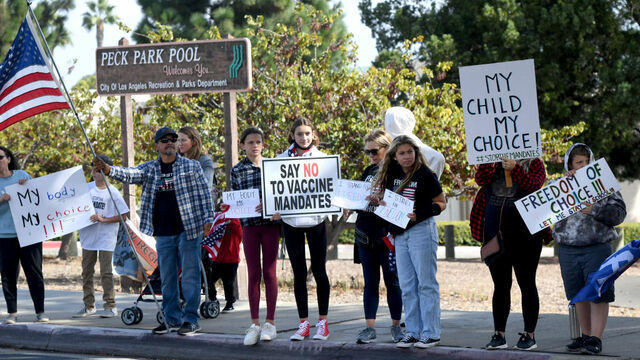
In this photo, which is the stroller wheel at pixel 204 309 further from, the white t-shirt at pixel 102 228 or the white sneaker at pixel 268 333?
the white sneaker at pixel 268 333

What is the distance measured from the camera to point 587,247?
258 inches

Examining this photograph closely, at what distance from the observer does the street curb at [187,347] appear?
6.68 metres

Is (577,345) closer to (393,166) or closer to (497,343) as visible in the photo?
(497,343)

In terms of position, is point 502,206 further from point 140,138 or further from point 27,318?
point 140,138

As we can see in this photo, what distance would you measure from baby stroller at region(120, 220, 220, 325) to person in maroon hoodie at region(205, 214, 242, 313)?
0.24 meters

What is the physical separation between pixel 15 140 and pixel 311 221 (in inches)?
601

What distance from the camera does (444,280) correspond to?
16.6 m

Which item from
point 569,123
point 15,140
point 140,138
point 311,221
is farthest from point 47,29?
point 311,221

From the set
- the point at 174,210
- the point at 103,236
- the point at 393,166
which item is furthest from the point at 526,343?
the point at 103,236

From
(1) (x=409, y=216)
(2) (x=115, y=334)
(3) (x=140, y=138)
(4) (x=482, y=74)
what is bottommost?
(2) (x=115, y=334)

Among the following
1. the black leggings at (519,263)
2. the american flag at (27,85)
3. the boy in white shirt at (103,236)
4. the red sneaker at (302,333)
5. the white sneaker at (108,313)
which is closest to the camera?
the black leggings at (519,263)

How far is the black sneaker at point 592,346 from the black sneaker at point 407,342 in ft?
4.19

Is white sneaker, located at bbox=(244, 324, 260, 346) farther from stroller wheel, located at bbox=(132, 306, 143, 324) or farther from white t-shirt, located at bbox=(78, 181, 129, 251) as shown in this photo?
white t-shirt, located at bbox=(78, 181, 129, 251)

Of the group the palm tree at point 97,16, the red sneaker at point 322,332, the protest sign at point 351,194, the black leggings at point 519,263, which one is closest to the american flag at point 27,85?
the protest sign at point 351,194
